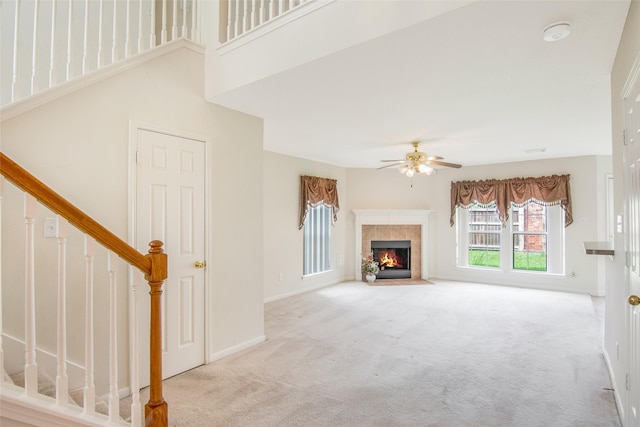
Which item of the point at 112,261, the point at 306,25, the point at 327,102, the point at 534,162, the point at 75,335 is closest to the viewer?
the point at 112,261

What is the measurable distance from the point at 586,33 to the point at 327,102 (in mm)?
1964

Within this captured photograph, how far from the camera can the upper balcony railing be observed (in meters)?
2.25

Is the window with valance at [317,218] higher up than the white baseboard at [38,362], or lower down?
higher up

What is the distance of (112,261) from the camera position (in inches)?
67.7

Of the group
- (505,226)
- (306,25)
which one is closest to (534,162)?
(505,226)

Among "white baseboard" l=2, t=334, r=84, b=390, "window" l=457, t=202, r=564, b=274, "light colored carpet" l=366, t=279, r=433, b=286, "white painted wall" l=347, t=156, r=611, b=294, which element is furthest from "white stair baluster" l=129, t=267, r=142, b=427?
"window" l=457, t=202, r=564, b=274

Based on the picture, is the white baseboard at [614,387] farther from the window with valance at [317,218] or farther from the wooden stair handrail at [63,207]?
the window with valance at [317,218]

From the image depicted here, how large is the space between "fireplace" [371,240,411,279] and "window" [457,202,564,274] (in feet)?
3.57

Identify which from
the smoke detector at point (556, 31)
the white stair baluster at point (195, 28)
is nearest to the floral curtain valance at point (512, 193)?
the smoke detector at point (556, 31)

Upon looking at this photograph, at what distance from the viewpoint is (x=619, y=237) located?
2396mm

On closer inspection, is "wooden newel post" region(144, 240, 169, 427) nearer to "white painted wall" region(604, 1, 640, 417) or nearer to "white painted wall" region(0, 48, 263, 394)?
"white painted wall" region(0, 48, 263, 394)

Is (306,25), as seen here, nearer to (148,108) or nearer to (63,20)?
(148,108)

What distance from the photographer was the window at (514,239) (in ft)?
21.1

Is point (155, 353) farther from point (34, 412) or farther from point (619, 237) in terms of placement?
point (619, 237)
